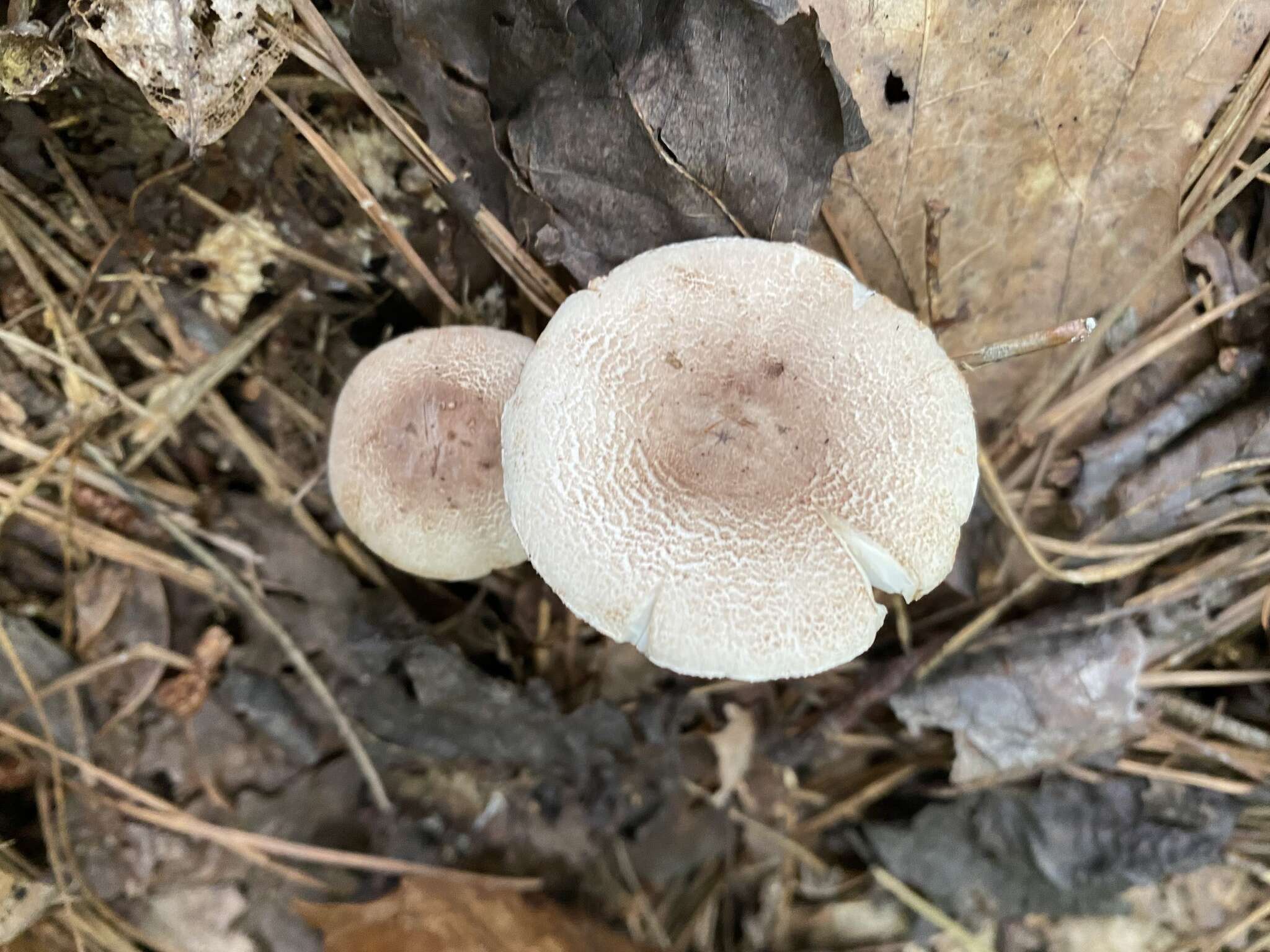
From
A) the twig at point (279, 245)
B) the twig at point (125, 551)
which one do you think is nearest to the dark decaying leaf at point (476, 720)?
the twig at point (125, 551)

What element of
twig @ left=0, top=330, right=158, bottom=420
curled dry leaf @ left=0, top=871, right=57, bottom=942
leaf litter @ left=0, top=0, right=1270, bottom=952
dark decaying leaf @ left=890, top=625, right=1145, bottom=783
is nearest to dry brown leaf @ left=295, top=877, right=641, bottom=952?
leaf litter @ left=0, top=0, right=1270, bottom=952

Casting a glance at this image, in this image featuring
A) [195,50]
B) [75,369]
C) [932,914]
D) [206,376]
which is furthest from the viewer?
[932,914]

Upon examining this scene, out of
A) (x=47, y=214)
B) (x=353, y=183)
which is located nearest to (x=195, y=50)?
(x=353, y=183)

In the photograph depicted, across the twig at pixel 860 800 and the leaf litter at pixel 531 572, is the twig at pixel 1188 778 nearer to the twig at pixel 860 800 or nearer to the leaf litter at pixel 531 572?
the leaf litter at pixel 531 572

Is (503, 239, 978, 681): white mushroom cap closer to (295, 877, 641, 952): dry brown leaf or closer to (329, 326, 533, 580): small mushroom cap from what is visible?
(329, 326, 533, 580): small mushroom cap

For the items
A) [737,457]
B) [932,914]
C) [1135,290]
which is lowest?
[932,914]

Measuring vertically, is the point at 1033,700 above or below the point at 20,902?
below

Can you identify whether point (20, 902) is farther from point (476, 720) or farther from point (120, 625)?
point (476, 720)
